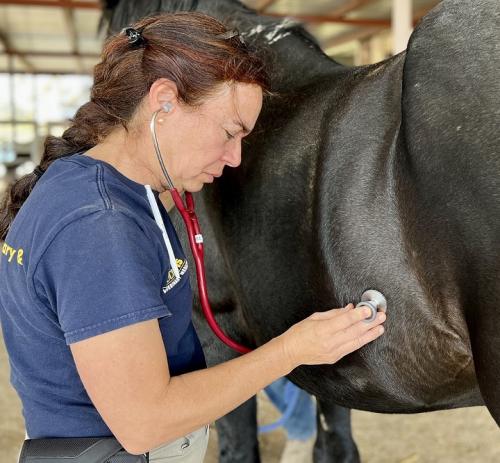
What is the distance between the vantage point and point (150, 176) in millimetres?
989

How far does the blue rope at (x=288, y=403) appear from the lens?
85.0 inches

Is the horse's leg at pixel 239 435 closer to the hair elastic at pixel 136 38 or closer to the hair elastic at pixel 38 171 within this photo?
the hair elastic at pixel 38 171

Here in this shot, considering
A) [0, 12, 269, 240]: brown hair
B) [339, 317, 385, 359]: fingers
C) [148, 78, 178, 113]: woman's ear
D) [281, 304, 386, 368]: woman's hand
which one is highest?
[0, 12, 269, 240]: brown hair

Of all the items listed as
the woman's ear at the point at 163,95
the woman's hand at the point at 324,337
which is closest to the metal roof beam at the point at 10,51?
the woman's ear at the point at 163,95

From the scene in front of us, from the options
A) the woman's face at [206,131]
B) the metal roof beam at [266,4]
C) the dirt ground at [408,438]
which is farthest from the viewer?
the metal roof beam at [266,4]

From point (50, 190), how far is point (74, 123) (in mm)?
228

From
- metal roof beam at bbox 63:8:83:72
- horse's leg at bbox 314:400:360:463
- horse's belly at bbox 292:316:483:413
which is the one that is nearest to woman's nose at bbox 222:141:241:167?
horse's belly at bbox 292:316:483:413

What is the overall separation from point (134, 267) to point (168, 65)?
0.27 metres

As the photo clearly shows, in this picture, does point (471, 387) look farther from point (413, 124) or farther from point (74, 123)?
point (74, 123)

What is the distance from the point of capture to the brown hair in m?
0.91

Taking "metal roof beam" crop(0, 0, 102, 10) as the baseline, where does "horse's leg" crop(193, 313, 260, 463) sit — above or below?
below

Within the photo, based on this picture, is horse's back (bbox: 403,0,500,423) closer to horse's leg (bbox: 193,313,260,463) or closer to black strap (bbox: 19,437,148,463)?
black strap (bbox: 19,437,148,463)

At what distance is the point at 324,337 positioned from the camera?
0.94 m

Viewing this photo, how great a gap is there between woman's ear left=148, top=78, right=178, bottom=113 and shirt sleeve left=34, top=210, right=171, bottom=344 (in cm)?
16
